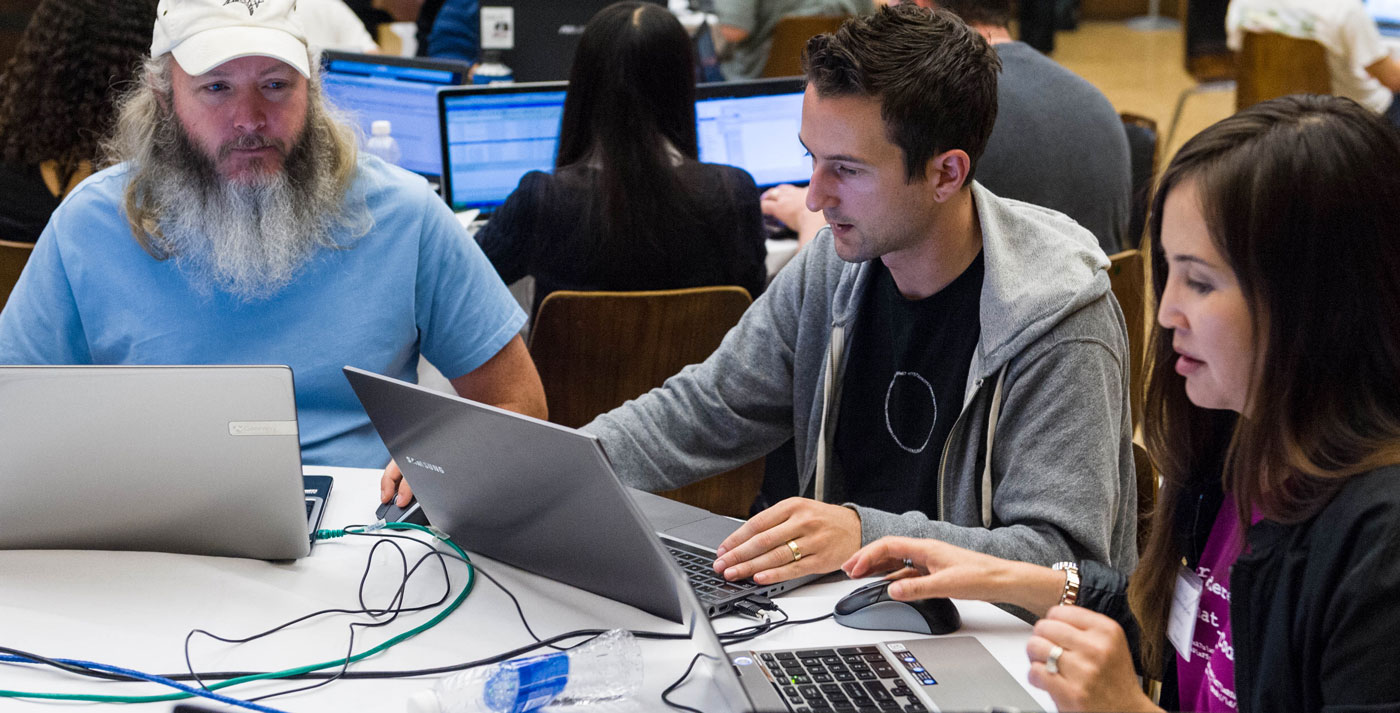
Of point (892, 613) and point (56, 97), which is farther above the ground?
point (56, 97)

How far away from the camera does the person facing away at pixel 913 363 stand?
61.0 inches

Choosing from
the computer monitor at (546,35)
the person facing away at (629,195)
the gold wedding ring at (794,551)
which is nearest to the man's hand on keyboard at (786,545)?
the gold wedding ring at (794,551)

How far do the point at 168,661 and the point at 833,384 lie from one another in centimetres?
96

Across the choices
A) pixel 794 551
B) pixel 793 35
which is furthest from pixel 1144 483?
pixel 793 35

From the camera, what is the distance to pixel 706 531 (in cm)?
152

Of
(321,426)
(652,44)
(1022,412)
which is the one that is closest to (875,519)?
(1022,412)

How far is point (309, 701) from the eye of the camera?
48.0 inches

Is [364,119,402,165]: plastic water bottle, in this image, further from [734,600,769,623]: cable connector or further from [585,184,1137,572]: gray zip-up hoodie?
[734,600,769,623]: cable connector

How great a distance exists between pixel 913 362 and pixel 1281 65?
3.70m

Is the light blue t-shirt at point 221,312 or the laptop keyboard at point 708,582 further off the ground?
the light blue t-shirt at point 221,312

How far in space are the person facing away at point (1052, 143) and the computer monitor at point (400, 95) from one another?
136 centimetres

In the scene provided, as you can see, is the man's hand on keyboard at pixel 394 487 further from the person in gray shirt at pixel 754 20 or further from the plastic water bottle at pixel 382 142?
the person in gray shirt at pixel 754 20

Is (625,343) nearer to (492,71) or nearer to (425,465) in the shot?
(425,465)

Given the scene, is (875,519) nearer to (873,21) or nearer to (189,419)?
(873,21)
